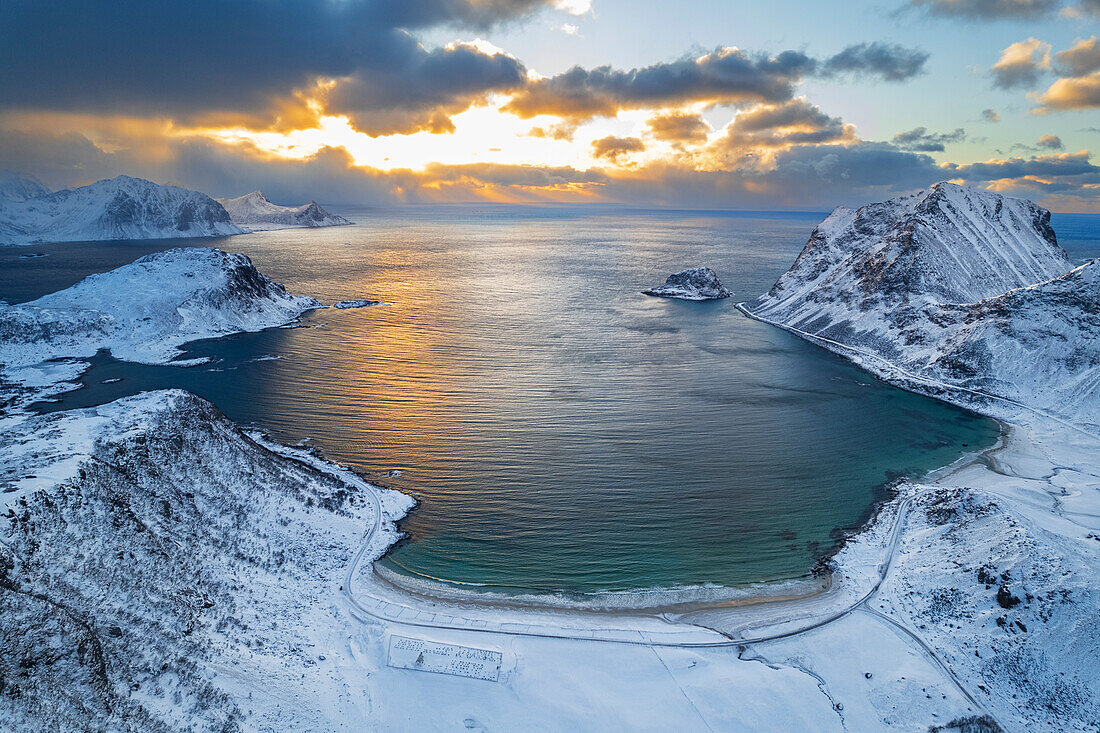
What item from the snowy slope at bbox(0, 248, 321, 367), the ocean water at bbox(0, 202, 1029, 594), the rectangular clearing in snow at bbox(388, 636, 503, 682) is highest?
the snowy slope at bbox(0, 248, 321, 367)

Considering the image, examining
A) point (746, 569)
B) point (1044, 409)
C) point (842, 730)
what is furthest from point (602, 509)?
point (1044, 409)

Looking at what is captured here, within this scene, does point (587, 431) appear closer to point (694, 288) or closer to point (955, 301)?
point (955, 301)

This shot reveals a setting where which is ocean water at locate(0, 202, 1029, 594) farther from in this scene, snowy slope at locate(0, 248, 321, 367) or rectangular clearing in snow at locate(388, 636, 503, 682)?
snowy slope at locate(0, 248, 321, 367)

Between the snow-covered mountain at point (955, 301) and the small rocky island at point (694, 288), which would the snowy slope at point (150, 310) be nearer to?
the small rocky island at point (694, 288)

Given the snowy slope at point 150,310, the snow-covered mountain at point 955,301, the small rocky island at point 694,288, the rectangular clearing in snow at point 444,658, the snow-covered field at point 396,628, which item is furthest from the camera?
the small rocky island at point 694,288

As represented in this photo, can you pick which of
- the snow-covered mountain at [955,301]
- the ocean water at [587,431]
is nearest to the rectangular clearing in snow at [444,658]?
the ocean water at [587,431]

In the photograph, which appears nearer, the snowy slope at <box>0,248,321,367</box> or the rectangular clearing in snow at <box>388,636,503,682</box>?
the rectangular clearing in snow at <box>388,636,503,682</box>

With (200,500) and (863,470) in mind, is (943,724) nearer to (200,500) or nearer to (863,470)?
(863,470)

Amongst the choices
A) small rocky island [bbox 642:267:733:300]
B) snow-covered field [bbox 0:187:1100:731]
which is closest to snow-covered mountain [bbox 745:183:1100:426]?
small rocky island [bbox 642:267:733:300]

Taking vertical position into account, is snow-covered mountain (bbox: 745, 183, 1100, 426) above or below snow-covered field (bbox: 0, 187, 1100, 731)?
above
